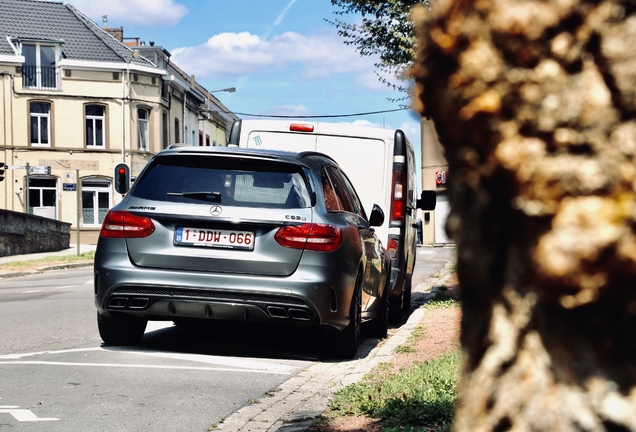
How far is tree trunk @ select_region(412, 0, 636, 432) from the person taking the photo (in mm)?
1312

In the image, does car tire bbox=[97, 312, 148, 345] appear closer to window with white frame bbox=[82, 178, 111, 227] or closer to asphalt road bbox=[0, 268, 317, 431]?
asphalt road bbox=[0, 268, 317, 431]

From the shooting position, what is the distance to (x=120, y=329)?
8719 mm

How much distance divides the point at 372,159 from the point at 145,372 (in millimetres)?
5967

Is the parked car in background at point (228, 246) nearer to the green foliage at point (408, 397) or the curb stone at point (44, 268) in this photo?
the green foliage at point (408, 397)

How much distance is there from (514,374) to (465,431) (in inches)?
5.2

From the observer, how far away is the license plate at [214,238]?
308 inches

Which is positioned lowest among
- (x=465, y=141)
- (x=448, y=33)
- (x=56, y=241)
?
(x=56, y=241)

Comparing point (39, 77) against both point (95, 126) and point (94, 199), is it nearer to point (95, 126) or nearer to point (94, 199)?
point (95, 126)

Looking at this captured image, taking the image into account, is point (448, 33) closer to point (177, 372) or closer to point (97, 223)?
point (177, 372)

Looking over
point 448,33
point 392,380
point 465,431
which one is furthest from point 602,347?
point 392,380

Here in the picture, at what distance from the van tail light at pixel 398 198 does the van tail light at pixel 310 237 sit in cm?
445

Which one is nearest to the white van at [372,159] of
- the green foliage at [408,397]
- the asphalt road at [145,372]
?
the asphalt road at [145,372]

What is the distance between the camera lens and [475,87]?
4.60 ft

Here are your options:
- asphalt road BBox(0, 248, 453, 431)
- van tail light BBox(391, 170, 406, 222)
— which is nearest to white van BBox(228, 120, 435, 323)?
van tail light BBox(391, 170, 406, 222)
